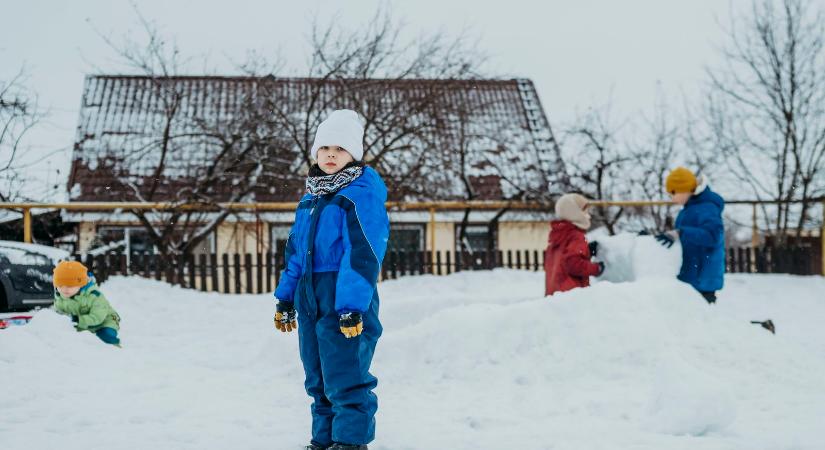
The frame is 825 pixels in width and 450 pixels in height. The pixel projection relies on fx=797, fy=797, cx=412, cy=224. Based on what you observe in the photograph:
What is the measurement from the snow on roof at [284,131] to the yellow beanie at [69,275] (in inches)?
271

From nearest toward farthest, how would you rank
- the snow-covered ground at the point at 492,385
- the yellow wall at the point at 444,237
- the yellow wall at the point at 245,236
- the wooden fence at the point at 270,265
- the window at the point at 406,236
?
the snow-covered ground at the point at 492,385 → the wooden fence at the point at 270,265 → the yellow wall at the point at 245,236 → the window at the point at 406,236 → the yellow wall at the point at 444,237

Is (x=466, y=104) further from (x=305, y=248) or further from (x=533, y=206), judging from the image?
(x=305, y=248)

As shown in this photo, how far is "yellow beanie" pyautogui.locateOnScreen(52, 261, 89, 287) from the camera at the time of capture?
6.43 meters

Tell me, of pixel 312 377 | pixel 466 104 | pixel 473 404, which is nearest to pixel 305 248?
pixel 312 377

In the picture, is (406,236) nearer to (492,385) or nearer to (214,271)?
(214,271)

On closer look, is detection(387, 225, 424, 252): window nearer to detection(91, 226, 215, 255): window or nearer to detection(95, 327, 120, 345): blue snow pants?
detection(91, 226, 215, 255): window

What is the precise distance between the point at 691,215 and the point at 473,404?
9.93 ft

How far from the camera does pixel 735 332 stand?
547 centimetres

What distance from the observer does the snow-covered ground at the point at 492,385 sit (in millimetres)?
3662

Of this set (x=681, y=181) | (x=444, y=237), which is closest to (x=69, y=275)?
(x=681, y=181)

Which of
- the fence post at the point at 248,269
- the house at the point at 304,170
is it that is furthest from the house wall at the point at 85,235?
the fence post at the point at 248,269

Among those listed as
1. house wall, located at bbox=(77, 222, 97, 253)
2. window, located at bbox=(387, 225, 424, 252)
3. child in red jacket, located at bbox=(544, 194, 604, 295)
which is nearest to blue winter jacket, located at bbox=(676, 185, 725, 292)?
child in red jacket, located at bbox=(544, 194, 604, 295)

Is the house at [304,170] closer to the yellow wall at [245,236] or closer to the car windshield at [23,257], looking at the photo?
the yellow wall at [245,236]

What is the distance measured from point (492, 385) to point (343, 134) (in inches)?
87.0
